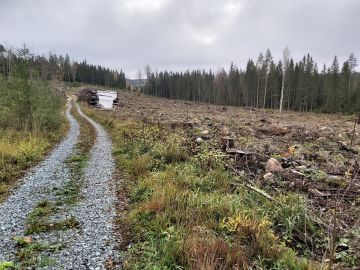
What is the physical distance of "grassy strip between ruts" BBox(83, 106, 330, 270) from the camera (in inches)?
177

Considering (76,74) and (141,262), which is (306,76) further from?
(76,74)

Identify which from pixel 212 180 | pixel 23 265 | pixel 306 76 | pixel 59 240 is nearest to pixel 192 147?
pixel 212 180

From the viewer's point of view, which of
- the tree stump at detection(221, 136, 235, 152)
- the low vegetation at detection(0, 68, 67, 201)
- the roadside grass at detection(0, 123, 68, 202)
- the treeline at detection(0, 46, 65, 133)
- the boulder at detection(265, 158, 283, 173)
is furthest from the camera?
the treeline at detection(0, 46, 65, 133)

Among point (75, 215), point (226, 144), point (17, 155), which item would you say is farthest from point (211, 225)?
point (17, 155)

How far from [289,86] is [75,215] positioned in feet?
228

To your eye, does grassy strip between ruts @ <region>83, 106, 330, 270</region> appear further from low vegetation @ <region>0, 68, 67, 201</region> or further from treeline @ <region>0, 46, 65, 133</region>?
treeline @ <region>0, 46, 65, 133</region>

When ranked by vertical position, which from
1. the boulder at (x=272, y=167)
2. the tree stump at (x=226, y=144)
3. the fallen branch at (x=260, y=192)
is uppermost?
the tree stump at (x=226, y=144)

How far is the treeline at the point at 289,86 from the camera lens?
63625 mm

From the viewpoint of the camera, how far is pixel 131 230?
6.04m

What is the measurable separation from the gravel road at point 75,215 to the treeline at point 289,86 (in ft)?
168

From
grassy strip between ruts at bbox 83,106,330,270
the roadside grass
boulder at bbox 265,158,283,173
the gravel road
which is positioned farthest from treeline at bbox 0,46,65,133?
boulder at bbox 265,158,283,173

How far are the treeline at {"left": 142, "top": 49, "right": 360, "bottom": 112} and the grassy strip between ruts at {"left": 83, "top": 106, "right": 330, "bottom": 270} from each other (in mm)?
50728

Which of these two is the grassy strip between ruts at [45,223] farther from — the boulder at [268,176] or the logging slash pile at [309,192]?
the boulder at [268,176]

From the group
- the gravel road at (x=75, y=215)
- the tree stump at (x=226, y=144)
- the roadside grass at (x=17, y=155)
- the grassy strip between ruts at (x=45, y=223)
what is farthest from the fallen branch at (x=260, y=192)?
the roadside grass at (x=17, y=155)
